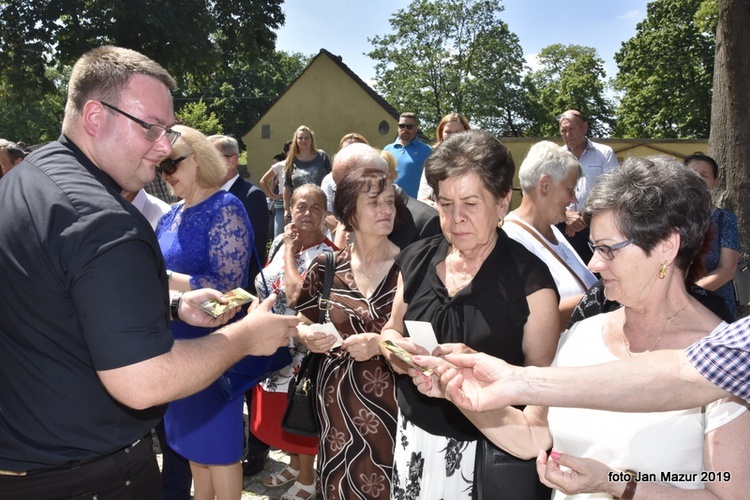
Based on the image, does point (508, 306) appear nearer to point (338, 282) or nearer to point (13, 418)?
point (338, 282)

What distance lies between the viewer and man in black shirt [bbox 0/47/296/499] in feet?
5.96

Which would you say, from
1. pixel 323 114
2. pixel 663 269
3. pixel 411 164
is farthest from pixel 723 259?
pixel 323 114

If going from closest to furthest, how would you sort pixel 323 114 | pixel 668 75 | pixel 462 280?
pixel 462 280 < pixel 323 114 < pixel 668 75

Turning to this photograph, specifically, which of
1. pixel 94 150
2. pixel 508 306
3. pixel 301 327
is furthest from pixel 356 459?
pixel 94 150

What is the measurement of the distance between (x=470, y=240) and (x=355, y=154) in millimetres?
1408

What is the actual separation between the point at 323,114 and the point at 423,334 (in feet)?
110

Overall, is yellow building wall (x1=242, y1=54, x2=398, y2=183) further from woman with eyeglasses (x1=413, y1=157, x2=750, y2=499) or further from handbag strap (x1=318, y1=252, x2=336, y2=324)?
woman with eyeglasses (x1=413, y1=157, x2=750, y2=499)

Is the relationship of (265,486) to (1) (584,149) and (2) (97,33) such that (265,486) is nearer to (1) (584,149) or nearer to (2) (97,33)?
(1) (584,149)

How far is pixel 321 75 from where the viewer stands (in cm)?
3456

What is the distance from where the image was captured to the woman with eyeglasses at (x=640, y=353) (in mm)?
1791

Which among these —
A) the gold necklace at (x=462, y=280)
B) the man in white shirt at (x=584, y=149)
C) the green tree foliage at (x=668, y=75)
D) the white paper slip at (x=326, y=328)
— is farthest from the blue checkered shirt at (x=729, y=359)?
the green tree foliage at (x=668, y=75)

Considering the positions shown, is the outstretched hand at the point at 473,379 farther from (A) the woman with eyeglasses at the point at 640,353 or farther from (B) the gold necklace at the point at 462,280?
(B) the gold necklace at the point at 462,280

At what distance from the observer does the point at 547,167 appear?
3666 millimetres

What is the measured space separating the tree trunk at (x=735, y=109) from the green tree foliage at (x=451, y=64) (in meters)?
49.0
